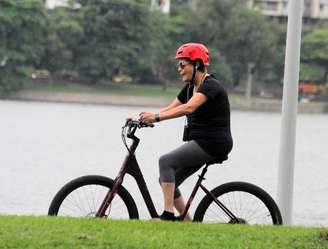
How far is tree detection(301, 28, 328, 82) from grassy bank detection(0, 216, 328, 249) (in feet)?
270

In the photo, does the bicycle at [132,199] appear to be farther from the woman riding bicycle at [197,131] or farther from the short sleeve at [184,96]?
the short sleeve at [184,96]

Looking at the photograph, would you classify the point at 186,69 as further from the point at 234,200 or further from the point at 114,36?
the point at 114,36

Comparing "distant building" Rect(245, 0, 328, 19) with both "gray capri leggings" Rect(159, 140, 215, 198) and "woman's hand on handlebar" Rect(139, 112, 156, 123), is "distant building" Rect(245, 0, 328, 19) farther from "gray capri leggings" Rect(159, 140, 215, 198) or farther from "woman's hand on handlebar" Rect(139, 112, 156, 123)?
"woman's hand on handlebar" Rect(139, 112, 156, 123)

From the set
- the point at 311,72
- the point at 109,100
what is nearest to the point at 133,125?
the point at 109,100

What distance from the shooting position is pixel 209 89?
6520mm

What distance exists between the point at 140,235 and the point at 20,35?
72.0 meters

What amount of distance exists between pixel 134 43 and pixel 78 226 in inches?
2950

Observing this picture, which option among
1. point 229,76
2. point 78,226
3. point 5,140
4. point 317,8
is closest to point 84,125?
→ point 5,140

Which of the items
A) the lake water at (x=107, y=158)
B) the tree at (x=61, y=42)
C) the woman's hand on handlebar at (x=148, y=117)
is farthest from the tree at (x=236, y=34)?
the woman's hand on handlebar at (x=148, y=117)

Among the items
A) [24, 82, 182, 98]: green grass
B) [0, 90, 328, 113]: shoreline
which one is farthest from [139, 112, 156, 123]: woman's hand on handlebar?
[24, 82, 182, 98]: green grass

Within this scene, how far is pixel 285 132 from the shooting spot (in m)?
8.77

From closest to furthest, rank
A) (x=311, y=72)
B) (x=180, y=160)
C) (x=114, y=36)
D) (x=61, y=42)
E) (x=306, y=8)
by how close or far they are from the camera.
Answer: (x=180, y=160) < (x=61, y=42) < (x=114, y=36) < (x=311, y=72) < (x=306, y=8)

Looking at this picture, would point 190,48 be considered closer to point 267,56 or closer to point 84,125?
point 84,125

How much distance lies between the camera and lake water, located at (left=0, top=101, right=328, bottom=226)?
1691 cm
